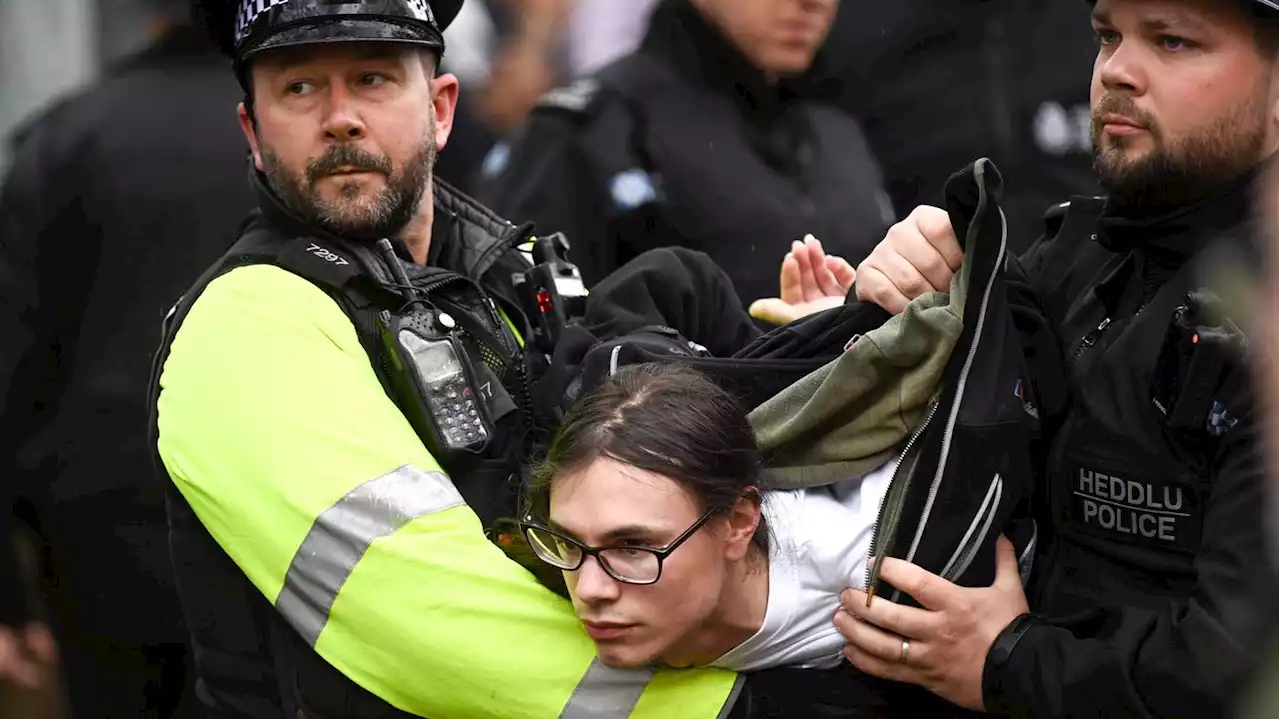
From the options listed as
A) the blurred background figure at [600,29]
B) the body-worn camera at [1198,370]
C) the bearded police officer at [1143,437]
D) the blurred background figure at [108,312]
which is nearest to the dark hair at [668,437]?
the bearded police officer at [1143,437]

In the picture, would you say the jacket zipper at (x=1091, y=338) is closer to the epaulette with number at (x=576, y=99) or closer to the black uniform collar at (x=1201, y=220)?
the black uniform collar at (x=1201, y=220)

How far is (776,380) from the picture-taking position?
8.09ft

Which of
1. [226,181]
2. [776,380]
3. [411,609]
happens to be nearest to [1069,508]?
[776,380]

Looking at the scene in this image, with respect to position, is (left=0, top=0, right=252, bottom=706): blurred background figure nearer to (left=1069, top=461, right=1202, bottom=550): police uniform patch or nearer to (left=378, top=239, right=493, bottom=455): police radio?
(left=378, top=239, right=493, bottom=455): police radio

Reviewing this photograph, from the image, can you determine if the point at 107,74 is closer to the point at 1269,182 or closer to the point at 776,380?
the point at 776,380

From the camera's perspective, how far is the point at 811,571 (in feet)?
7.71

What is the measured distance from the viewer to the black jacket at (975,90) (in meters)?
4.48

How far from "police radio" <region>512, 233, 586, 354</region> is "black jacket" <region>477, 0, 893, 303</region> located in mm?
906

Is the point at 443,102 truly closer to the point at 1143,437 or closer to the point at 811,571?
the point at 811,571

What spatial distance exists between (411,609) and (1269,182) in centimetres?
129

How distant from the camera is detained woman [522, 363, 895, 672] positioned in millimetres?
2205

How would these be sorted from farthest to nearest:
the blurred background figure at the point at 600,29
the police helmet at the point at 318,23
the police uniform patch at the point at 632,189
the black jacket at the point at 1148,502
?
the blurred background figure at the point at 600,29, the police uniform patch at the point at 632,189, the police helmet at the point at 318,23, the black jacket at the point at 1148,502

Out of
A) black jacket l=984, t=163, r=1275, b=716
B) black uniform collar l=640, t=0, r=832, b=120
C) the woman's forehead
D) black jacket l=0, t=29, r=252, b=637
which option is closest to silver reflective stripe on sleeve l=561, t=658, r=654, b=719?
the woman's forehead

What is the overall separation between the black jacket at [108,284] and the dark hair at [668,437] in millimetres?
1382
